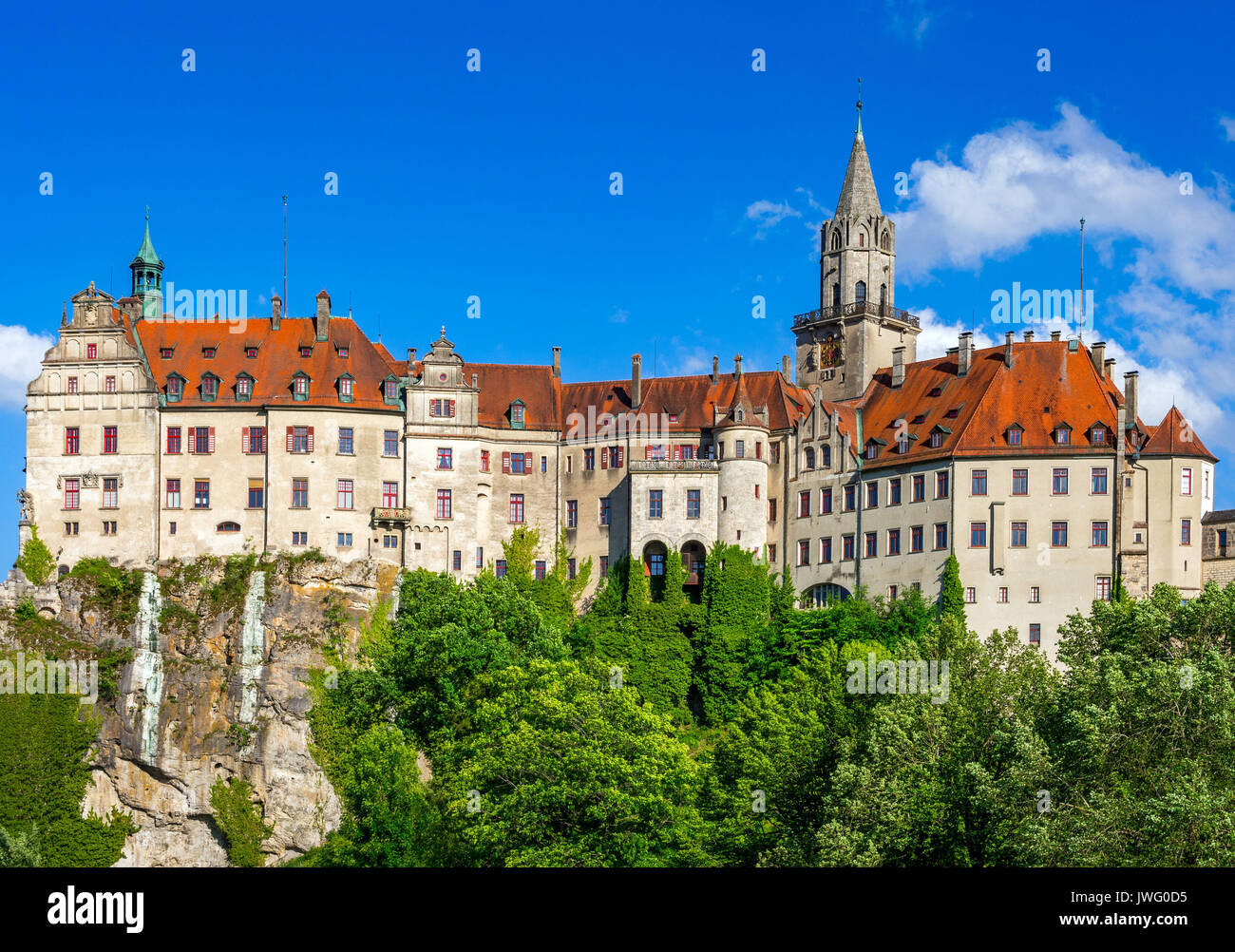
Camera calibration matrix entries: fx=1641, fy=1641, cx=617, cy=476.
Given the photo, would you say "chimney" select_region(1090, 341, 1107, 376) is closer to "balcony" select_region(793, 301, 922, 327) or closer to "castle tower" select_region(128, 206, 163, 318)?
"balcony" select_region(793, 301, 922, 327)

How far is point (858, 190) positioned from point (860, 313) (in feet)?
26.3

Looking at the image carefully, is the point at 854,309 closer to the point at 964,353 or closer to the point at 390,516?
the point at 964,353

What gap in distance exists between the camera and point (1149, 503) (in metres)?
74.2

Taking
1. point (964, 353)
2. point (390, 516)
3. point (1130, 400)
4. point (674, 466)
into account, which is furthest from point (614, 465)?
point (1130, 400)

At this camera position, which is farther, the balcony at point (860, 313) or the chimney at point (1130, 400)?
the balcony at point (860, 313)

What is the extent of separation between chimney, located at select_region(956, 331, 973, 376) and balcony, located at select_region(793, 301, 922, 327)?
768 cm

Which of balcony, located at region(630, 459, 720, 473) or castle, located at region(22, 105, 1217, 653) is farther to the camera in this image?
balcony, located at region(630, 459, 720, 473)

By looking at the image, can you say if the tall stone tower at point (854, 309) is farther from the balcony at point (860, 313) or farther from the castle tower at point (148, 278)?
the castle tower at point (148, 278)

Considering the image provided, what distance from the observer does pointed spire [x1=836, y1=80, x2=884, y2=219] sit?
300 ft

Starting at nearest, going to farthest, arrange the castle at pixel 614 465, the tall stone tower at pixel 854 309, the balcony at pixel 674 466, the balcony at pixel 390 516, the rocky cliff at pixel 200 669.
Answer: the castle at pixel 614 465 → the rocky cliff at pixel 200 669 → the balcony at pixel 390 516 → the balcony at pixel 674 466 → the tall stone tower at pixel 854 309

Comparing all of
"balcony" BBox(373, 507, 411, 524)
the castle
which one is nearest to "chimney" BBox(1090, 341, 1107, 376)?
the castle

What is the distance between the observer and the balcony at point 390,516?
79.6m

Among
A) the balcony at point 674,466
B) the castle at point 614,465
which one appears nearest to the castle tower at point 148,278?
the castle at point 614,465
